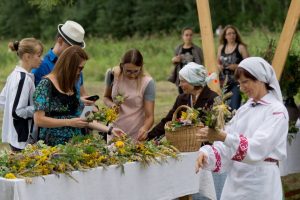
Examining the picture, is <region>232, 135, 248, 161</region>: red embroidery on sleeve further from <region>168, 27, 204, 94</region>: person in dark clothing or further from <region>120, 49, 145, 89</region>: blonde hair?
<region>168, 27, 204, 94</region>: person in dark clothing

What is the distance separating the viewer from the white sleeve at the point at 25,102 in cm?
570

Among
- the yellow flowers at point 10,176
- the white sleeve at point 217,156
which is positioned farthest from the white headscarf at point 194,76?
the yellow flowers at point 10,176

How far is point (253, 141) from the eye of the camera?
4246 millimetres

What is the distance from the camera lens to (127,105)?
662cm

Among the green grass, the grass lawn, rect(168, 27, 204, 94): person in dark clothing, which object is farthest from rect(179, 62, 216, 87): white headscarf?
the green grass

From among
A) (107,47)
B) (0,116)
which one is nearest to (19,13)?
(107,47)

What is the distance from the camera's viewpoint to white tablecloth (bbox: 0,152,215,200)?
447 cm

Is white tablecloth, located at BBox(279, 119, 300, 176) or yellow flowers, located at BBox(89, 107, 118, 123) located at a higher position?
yellow flowers, located at BBox(89, 107, 118, 123)

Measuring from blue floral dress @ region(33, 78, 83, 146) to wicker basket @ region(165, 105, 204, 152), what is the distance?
66 centimetres

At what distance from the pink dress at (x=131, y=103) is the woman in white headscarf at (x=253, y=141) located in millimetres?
2086

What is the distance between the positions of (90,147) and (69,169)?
320mm

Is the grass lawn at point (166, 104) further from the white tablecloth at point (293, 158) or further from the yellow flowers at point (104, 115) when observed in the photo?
the yellow flowers at point (104, 115)

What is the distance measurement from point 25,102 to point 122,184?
1083 millimetres

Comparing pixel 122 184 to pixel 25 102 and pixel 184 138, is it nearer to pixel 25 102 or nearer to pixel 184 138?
pixel 184 138
